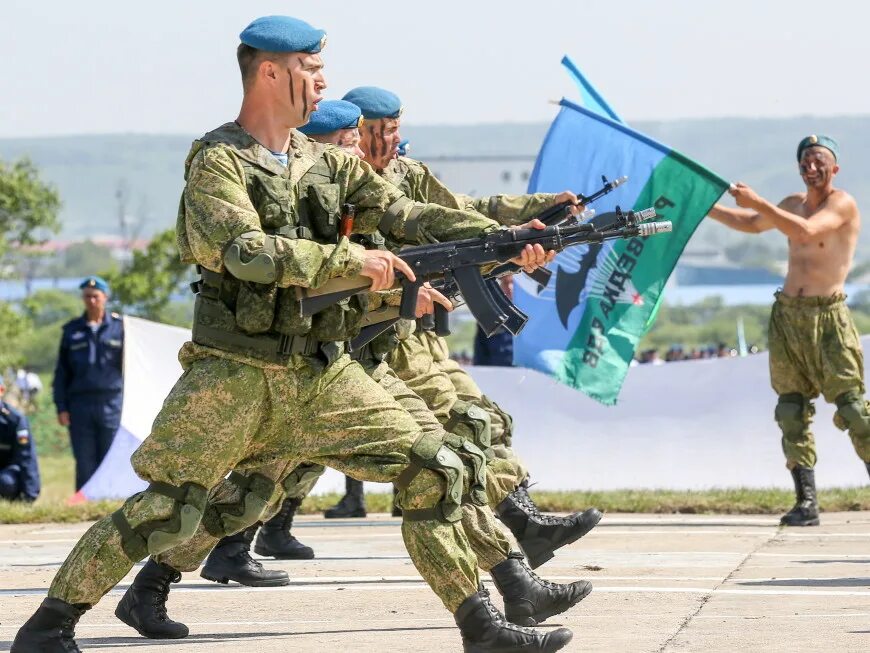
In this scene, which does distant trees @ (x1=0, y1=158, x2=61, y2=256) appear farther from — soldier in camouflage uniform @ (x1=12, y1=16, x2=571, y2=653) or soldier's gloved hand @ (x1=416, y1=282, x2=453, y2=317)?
soldier in camouflage uniform @ (x1=12, y1=16, x2=571, y2=653)

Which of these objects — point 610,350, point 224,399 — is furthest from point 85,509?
point 224,399

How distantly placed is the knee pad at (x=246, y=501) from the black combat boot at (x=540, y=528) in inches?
70.0

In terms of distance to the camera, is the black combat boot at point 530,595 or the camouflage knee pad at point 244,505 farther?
the black combat boot at point 530,595

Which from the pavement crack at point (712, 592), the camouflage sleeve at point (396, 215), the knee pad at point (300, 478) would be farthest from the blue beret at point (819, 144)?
the camouflage sleeve at point (396, 215)

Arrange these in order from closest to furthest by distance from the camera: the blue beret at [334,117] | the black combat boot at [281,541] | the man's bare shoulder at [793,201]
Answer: the blue beret at [334,117]
the black combat boot at [281,541]
the man's bare shoulder at [793,201]

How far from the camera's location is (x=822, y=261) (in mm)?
10969

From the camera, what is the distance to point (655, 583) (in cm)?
798

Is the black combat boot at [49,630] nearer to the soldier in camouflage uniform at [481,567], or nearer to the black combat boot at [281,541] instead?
the soldier in camouflage uniform at [481,567]

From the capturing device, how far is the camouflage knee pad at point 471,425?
24.4 feet

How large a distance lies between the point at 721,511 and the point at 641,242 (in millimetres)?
1761

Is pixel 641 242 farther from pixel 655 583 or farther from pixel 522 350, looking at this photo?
pixel 655 583

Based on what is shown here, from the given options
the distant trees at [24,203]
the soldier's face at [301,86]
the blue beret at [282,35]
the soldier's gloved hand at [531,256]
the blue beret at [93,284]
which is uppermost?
the blue beret at [282,35]

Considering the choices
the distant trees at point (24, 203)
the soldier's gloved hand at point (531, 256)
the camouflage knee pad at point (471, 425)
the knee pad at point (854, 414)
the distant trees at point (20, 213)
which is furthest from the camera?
the distant trees at point (24, 203)

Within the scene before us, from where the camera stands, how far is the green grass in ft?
37.8
